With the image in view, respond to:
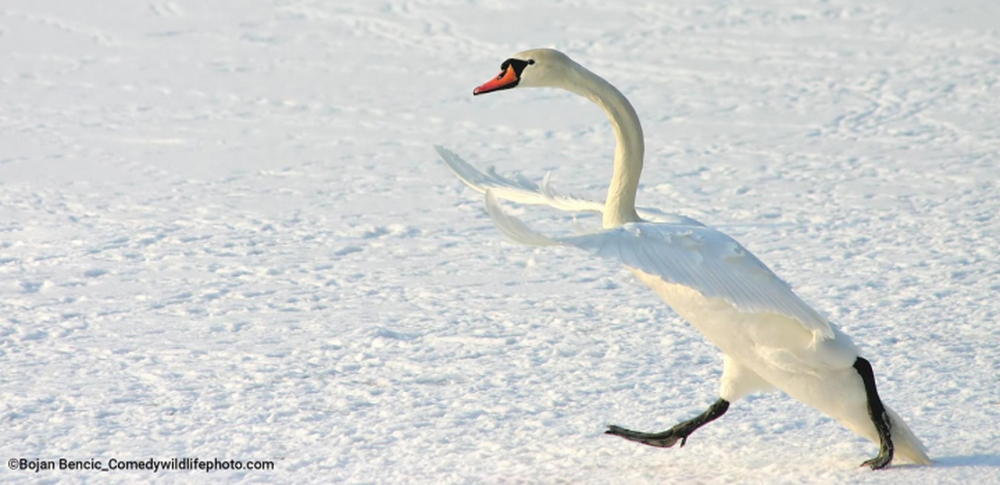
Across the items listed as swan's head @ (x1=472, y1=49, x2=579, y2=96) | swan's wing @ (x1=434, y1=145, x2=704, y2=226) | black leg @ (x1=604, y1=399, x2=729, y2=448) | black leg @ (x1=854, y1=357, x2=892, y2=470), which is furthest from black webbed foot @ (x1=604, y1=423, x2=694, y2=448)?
swan's head @ (x1=472, y1=49, x2=579, y2=96)

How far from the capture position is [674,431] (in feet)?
11.4

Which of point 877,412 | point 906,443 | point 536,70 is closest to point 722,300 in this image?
point 877,412

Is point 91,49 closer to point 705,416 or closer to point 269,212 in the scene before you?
point 269,212

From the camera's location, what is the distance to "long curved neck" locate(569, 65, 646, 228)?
3309 mm

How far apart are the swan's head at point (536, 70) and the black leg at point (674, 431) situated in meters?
0.93

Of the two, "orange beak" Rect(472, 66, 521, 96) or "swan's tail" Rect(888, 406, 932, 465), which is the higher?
"orange beak" Rect(472, 66, 521, 96)

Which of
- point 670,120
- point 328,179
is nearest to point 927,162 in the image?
point 670,120

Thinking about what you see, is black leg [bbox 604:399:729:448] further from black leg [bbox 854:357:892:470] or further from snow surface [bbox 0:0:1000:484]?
black leg [bbox 854:357:892:470]

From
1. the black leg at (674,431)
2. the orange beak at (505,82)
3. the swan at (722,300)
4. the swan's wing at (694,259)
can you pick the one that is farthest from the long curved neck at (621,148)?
the black leg at (674,431)

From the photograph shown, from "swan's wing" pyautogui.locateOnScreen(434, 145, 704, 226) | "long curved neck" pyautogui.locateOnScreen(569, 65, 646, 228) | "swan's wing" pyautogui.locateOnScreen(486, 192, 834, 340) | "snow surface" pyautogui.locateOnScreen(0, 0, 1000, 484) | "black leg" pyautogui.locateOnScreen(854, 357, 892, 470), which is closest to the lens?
"swan's wing" pyautogui.locateOnScreen(486, 192, 834, 340)

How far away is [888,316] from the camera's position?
4.49m

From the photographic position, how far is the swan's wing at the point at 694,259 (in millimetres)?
2750

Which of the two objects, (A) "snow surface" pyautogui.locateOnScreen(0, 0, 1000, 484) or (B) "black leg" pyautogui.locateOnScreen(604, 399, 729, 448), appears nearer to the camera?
(B) "black leg" pyautogui.locateOnScreen(604, 399, 729, 448)

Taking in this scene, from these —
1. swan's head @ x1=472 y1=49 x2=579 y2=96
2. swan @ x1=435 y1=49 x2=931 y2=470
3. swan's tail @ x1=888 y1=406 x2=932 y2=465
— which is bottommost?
swan's tail @ x1=888 y1=406 x2=932 y2=465
